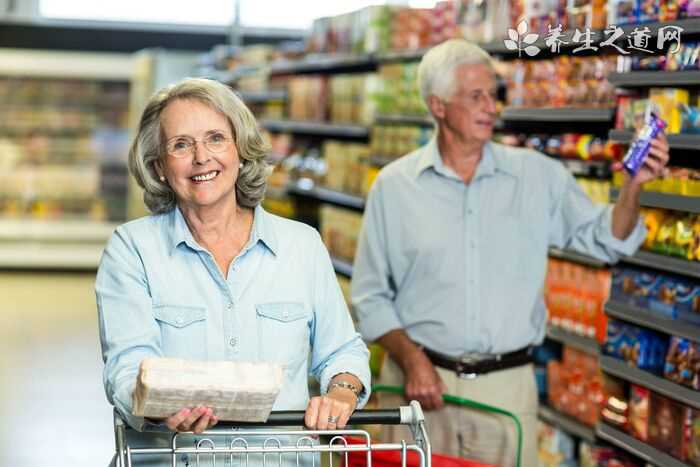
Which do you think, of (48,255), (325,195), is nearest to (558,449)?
(325,195)

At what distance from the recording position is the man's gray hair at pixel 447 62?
12.4 feet

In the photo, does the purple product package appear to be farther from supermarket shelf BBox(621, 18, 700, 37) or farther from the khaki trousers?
the khaki trousers

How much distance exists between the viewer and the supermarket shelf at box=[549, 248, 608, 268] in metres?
5.02


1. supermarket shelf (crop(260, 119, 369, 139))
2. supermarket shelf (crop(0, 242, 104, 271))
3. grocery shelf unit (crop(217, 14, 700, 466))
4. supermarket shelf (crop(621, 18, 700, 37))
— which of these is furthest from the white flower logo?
supermarket shelf (crop(0, 242, 104, 271))

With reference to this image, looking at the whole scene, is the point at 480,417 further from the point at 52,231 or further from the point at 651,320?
the point at 52,231

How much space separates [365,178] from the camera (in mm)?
7504

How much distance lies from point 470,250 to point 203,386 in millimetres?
1822

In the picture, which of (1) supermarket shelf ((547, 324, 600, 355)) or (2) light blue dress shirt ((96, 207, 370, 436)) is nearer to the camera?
(2) light blue dress shirt ((96, 207, 370, 436))

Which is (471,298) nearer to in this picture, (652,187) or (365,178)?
(652,187)

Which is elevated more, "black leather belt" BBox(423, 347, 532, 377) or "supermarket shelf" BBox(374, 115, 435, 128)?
"supermarket shelf" BBox(374, 115, 435, 128)

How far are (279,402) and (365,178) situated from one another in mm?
4956

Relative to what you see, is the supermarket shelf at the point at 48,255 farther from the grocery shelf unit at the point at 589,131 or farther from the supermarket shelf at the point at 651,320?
the supermarket shelf at the point at 651,320

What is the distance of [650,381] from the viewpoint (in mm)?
4156

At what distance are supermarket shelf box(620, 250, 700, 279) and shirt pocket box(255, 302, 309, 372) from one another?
1658 millimetres
